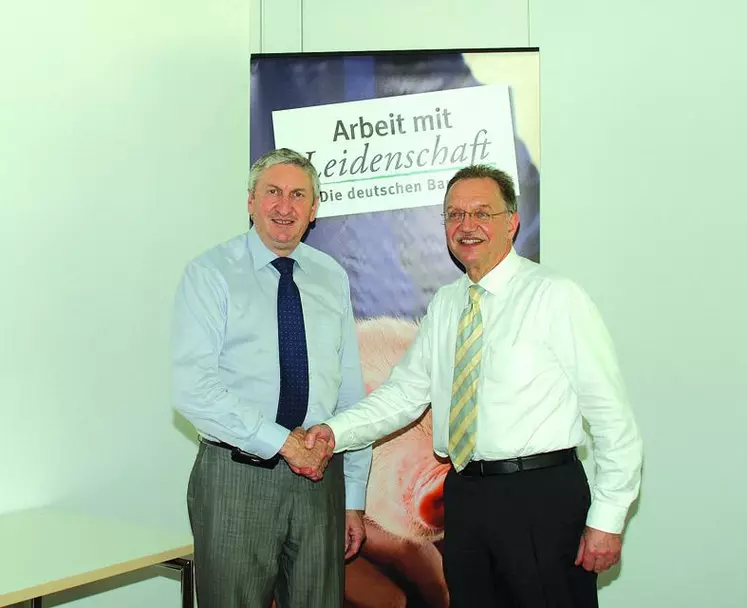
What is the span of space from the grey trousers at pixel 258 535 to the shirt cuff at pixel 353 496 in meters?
0.22

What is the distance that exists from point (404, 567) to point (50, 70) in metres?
2.22

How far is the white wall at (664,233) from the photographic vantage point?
3121 millimetres

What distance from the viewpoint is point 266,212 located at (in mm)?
2686

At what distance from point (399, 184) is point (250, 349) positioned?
1.07 m

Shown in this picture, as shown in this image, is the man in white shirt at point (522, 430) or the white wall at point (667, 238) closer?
the man in white shirt at point (522, 430)

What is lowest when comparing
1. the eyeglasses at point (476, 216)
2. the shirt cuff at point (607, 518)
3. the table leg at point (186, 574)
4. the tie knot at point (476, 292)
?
the table leg at point (186, 574)

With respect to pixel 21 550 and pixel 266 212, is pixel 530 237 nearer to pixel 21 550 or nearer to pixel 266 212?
pixel 266 212

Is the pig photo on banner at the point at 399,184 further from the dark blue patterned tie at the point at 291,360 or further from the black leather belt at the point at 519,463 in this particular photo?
the black leather belt at the point at 519,463

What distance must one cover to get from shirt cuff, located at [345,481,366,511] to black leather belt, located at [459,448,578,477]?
49 cm

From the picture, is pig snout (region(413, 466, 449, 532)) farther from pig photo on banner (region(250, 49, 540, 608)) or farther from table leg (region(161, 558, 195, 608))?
table leg (region(161, 558, 195, 608))

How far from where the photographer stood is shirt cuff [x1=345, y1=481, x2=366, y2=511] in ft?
9.34

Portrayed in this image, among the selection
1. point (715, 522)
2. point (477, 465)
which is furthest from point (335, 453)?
point (715, 522)

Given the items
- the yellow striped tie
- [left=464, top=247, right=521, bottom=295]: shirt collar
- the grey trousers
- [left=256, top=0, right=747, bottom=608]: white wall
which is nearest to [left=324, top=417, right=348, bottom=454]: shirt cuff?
the grey trousers

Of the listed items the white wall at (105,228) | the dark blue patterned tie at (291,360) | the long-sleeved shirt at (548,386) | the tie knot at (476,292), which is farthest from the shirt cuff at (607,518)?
the white wall at (105,228)
